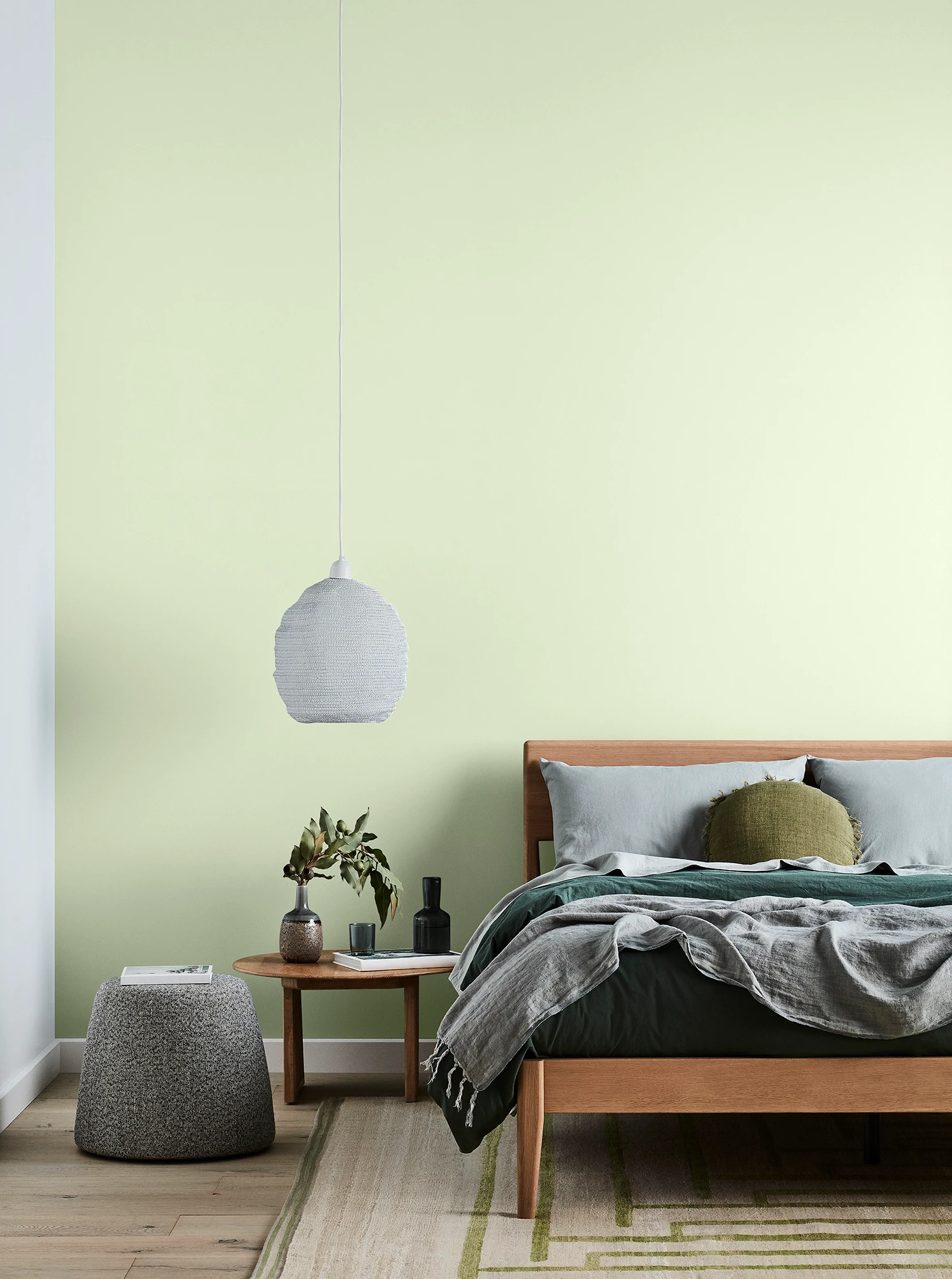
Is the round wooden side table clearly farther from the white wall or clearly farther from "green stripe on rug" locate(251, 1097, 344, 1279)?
the white wall

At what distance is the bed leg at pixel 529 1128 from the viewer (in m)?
2.50

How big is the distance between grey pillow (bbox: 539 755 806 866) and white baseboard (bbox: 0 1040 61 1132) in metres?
1.62

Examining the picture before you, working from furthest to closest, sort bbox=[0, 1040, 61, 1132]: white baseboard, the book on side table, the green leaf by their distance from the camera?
the green leaf < the book on side table < bbox=[0, 1040, 61, 1132]: white baseboard

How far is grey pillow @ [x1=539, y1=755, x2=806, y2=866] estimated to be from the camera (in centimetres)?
356

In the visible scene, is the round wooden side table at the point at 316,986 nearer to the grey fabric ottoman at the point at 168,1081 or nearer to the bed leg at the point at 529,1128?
the grey fabric ottoman at the point at 168,1081

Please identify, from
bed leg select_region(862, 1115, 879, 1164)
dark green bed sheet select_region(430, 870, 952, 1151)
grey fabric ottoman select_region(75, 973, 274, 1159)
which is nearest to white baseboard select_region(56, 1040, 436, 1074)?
grey fabric ottoman select_region(75, 973, 274, 1159)

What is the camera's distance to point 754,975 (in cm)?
250

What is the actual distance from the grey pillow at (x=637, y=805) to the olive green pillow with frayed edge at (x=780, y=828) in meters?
0.11

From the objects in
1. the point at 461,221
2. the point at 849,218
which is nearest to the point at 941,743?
the point at 849,218

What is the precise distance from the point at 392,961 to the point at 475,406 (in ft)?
5.74

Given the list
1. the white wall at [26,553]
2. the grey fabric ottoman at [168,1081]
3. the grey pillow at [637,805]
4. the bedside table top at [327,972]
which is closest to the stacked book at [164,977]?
the grey fabric ottoman at [168,1081]

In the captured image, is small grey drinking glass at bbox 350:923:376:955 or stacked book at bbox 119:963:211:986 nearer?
stacked book at bbox 119:963:211:986

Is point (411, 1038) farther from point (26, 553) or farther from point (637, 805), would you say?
point (26, 553)

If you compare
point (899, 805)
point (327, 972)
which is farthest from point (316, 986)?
point (899, 805)
